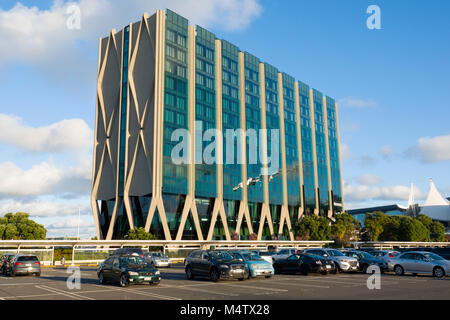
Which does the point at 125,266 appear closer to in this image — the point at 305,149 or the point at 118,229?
the point at 118,229

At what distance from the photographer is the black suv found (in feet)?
69.8

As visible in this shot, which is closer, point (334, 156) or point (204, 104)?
point (204, 104)

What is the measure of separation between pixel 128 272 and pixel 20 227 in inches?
2386

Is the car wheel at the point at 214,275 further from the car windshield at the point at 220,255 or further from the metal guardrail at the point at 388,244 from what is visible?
the metal guardrail at the point at 388,244

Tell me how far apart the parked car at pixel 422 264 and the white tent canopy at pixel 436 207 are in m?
150

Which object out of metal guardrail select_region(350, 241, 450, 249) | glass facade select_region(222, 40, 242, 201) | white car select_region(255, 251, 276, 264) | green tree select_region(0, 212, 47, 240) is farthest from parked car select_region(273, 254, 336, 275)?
green tree select_region(0, 212, 47, 240)

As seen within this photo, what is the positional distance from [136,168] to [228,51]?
29992mm

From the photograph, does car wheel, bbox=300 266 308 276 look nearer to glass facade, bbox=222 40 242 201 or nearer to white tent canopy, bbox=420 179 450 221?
glass facade, bbox=222 40 242 201

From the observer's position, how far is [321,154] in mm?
99188

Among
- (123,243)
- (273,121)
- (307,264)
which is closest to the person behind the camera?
(307,264)

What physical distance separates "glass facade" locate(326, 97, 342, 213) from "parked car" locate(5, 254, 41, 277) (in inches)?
3306

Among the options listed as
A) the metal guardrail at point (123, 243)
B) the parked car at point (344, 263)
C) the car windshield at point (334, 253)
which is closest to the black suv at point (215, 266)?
the parked car at point (344, 263)

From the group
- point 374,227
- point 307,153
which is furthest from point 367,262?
point 307,153

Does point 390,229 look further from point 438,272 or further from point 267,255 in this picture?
point 438,272
